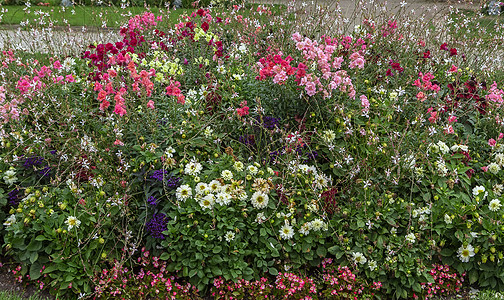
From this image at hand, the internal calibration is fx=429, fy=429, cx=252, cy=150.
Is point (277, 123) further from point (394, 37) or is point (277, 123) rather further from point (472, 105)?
point (394, 37)

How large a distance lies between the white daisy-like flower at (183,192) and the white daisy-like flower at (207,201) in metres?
0.10

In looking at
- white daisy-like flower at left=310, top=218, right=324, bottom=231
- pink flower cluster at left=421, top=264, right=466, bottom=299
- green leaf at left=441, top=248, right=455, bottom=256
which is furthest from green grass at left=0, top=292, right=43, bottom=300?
green leaf at left=441, top=248, right=455, bottom=256

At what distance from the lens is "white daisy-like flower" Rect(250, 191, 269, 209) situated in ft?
8.96

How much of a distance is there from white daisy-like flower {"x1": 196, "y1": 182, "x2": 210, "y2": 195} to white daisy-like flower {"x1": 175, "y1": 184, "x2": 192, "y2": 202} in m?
0.05

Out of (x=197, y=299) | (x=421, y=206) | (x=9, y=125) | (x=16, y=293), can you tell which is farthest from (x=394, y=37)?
(x=16, y=293)

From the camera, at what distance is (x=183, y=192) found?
273cm

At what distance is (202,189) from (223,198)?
15 cm

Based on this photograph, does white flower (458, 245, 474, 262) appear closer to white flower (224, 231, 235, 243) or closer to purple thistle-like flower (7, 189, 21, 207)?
white flower (224, 231, 235, 243)

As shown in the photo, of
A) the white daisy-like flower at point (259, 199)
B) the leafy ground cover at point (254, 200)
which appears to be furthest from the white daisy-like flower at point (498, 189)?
the white daisy-like flower at point (259, 199)

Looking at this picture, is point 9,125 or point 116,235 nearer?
point 116,235

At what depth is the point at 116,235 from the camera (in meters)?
2.84

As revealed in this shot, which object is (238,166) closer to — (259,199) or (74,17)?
(259,199)

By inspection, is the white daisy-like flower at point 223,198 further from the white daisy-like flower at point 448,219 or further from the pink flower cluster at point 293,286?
the white daisy-like flower at point 448,219

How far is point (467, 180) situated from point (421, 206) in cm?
40
